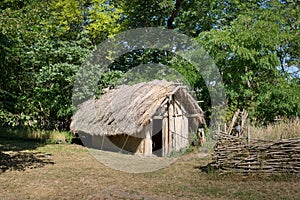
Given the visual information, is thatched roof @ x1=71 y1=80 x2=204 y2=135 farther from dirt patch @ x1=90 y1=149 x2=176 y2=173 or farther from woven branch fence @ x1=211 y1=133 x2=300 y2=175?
woven branch fence @ x1=211 y1=133 x2=300 y2=175

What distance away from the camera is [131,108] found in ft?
43.6

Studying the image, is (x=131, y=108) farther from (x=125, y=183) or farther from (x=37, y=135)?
(x=37, y=135)

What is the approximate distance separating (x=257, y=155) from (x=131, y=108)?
576 cm

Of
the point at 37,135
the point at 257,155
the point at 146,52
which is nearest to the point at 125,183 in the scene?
the point at 257,155

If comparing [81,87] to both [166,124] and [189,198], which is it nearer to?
[166,124]

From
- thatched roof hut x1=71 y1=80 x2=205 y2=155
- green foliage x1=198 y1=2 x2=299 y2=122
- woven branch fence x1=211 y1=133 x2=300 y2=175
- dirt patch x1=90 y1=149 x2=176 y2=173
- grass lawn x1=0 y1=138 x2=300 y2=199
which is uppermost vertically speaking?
green foliage x1=198 y1=2 x2=299 y2=122

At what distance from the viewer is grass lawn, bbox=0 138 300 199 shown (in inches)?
288

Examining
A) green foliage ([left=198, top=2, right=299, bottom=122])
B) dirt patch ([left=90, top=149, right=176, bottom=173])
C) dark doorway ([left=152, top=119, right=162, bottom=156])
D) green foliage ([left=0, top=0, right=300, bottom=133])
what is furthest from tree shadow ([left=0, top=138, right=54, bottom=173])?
green foliage ([left=198, top=2, right=299, bottom=122])

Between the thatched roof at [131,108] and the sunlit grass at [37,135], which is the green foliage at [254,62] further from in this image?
the sunlit grass at [37,135]

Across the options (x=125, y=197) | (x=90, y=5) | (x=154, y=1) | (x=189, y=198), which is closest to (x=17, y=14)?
(x=125, y=197)

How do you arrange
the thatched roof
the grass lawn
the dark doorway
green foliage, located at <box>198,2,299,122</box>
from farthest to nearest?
the dark doorway → green foliage, located at <box>198,2,299,122</box> → the thatched roof → the grass lawn

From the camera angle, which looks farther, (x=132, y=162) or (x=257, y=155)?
(x=132, y=162)

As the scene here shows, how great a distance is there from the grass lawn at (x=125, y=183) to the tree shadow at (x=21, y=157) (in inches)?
1.2

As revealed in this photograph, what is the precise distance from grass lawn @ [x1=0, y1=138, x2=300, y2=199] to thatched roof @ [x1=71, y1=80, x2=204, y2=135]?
81.9 inches
